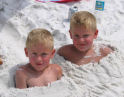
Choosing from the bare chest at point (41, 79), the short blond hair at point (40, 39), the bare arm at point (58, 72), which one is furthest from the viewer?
the bare arm at point (58, 72)

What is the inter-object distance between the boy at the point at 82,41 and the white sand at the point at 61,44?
10 centimetres

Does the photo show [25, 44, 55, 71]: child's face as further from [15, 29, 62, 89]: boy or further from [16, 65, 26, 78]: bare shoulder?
[16, 65, 26, 78]: bare shoulder

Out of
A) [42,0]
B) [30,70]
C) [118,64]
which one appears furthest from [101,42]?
[42,0]

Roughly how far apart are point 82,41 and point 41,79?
559 mm

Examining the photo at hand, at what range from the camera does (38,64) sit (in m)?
2.31

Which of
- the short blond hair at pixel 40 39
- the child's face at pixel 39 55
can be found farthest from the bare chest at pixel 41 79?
the short blond hair at pixel 40 39

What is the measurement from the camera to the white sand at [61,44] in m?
2.35

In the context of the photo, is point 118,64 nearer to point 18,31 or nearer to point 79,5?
point 18,31

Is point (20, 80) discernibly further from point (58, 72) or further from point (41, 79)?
point (58, 72)

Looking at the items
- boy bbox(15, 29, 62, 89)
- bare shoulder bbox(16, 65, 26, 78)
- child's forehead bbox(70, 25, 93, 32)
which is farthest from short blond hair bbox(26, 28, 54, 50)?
child's forehead bbox(70, 25, 93, 32)

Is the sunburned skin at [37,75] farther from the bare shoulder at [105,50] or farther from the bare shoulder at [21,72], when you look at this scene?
the bare shoulder at [105,50]

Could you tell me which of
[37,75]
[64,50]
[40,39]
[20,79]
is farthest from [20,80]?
[64,50]

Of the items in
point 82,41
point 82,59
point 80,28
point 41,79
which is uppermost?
point 80,28

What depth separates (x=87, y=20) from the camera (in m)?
2.54
